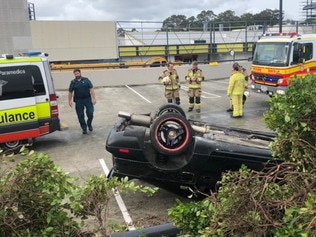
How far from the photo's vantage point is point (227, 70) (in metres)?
21.9

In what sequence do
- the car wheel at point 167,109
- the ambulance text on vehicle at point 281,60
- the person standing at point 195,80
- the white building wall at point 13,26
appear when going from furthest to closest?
the white building wall at point 13,26 < the ambulance text on vehicle at point 281,60 < the person standing at point 195,80 < the car wheel at point 167,109

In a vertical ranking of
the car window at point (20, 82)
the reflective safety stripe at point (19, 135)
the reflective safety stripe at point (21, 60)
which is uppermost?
the reflective safety stripe at point (21, 60)

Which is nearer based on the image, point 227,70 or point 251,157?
point 251,157

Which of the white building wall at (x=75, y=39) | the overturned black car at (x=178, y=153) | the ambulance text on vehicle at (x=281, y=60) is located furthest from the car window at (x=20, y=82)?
the white building wall at (x=75, y=39)

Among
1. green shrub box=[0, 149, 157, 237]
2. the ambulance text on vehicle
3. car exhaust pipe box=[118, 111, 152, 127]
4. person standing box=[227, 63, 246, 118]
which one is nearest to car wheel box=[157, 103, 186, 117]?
car exhaust pipe box=[118, 111, 152, 127]

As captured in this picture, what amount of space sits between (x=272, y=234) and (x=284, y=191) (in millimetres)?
347

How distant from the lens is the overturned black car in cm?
480

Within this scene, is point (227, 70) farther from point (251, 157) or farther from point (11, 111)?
point (251, 157)

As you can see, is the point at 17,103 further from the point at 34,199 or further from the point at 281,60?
the point at 281,60

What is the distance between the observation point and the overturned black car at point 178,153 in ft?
15.8

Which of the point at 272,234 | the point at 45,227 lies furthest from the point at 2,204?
the point at 272,234

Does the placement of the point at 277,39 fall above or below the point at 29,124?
above

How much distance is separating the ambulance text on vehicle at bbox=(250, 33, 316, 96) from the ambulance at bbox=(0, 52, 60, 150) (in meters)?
7.58

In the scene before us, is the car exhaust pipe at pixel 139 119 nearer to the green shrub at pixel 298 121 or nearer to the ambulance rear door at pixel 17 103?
the green shrub at pixel 298 121
